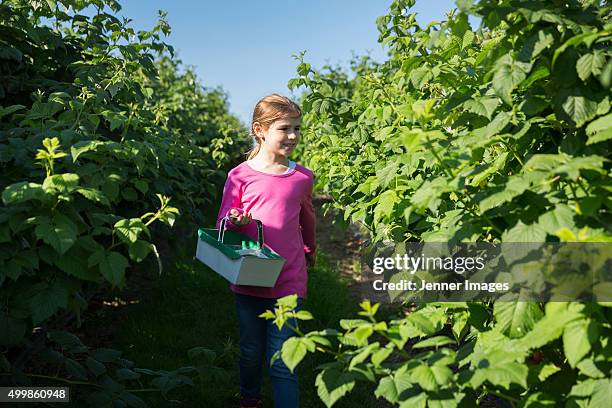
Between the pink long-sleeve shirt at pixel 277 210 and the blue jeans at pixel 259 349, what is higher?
the pink long-sleeve shirt at pixel 277 210

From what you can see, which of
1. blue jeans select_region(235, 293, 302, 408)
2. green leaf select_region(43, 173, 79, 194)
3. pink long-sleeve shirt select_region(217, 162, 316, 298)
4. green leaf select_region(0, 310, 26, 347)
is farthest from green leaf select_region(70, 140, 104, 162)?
blue jeans select_region(235, 293, 302, 408)

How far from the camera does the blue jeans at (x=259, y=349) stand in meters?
2.71

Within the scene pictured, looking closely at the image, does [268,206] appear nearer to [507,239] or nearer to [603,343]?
[507,239]

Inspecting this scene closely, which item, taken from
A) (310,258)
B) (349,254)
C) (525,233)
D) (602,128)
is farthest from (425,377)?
(349,254)

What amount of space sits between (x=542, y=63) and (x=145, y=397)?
102 inches

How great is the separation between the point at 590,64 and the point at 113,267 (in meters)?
1.56

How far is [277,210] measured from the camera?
2838 mm

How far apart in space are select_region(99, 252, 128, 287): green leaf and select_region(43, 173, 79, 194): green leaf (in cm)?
27

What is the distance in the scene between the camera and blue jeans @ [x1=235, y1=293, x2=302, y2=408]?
107 inches

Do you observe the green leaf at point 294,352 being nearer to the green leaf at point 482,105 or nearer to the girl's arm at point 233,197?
the green leaf at point 482,105

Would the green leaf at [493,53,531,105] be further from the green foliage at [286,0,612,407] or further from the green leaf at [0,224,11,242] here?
the green leaf at [0,224,11,242]

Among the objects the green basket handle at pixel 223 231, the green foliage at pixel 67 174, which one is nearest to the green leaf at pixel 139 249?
the green foliage at pixel 67 174

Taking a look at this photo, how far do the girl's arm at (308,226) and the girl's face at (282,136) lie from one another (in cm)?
29

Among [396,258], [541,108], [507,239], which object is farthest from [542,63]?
[396,258]
